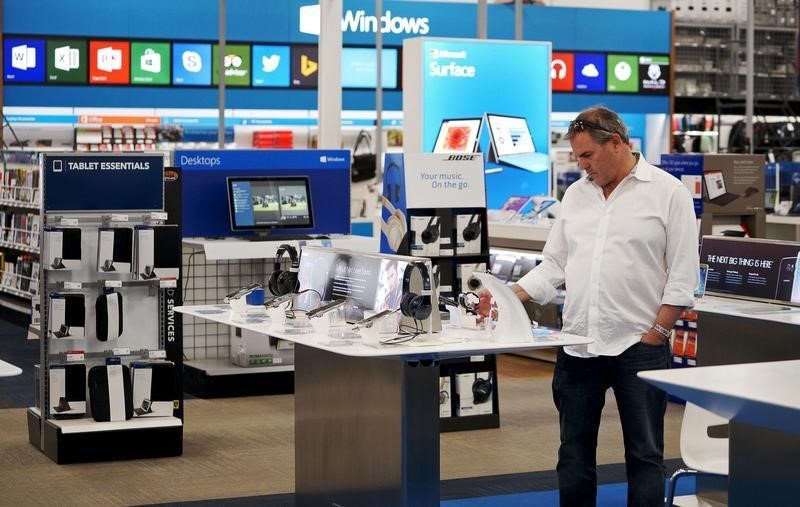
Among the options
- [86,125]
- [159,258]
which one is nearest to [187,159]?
[159,258]

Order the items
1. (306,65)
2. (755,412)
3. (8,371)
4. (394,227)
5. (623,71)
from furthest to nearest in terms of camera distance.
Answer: (623,71) → (306,65) → (394,227) → (8,371) → (755,412)

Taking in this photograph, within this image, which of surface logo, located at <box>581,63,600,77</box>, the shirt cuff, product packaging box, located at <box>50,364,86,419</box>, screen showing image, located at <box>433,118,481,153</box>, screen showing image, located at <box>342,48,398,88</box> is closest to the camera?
the shirt cuff

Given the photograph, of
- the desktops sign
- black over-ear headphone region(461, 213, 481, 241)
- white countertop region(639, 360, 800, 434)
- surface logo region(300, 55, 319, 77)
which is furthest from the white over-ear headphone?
surface logo region(300, 55, 319, 77)

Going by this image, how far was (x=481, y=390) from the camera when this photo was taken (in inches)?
287

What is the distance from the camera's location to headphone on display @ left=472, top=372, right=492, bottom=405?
7285 mm

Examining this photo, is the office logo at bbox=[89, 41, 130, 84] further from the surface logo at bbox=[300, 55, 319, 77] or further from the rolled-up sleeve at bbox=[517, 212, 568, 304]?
the rolled-up sleeve at bbox=[517, 212, 568, 304]

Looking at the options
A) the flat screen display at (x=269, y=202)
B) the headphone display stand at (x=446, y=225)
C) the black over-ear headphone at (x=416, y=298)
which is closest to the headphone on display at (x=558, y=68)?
the flat screen display at (x=269, y=202)

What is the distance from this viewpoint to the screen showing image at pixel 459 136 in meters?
10.1

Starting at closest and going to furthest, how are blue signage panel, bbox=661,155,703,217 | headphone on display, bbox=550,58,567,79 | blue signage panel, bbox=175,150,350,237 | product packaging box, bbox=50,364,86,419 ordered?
product packaging box, bbox=50,364,86,419, blue signage panel, bbox=661,155,703,217, blue signage panel, bbox=175,150,350,237, headphone on display, bbox=550,58,567,79

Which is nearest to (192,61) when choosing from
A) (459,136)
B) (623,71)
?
(459,136)

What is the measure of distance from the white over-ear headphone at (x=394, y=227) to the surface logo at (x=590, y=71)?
962 centimetres

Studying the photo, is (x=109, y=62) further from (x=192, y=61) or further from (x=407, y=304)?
(x=407, y=304)

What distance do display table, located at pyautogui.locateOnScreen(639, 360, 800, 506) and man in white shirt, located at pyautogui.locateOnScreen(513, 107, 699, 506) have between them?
0.36 meters

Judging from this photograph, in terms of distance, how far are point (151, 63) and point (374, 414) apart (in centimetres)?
1025
